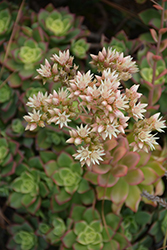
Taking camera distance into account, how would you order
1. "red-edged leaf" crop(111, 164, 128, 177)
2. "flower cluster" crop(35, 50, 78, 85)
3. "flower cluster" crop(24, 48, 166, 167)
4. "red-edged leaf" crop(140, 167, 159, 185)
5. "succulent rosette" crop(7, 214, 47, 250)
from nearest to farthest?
"flower cluster" crop(24, 48, 166, 167), "flower cluster" crop(35, 50, 78, 85), "red-edged leaf" crop(111, 164, 128, 177), "red-edged leaf" crop(140, 167, 159, 185), "succulent rosette" crop(7, 214, 47, 250)

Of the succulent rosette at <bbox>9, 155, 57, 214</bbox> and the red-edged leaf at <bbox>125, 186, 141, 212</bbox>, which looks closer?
the red-edged leaf at <bbox>125, 186, 141, 212</bbox>

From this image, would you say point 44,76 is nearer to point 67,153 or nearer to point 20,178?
point 67,153

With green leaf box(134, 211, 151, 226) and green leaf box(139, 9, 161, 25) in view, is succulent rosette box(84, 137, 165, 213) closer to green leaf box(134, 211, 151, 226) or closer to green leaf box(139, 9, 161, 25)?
green leaf box(134, 211, 151, 226)

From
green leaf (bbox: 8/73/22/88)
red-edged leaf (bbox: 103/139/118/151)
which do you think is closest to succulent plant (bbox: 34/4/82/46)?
green leaf (bbox: 8/73/22/88)

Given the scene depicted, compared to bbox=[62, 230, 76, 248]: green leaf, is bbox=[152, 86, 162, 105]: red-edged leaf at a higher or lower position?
higher

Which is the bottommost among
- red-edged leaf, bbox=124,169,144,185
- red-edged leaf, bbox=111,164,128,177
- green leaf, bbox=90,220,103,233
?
green leaf, bbox=90,220,103,233

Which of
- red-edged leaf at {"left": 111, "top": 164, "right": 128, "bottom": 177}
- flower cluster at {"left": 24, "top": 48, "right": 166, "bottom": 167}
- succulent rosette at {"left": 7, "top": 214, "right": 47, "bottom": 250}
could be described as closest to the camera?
flower cluster at {"left": 24, "top": 48, "right": 166, "bottom": 167}

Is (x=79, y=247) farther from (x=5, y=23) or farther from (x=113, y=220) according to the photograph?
(x=5, y=23)

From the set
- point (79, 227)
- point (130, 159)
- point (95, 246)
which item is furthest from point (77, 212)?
point (130, 159)

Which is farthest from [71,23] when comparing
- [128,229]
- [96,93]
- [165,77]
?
[128,229]
